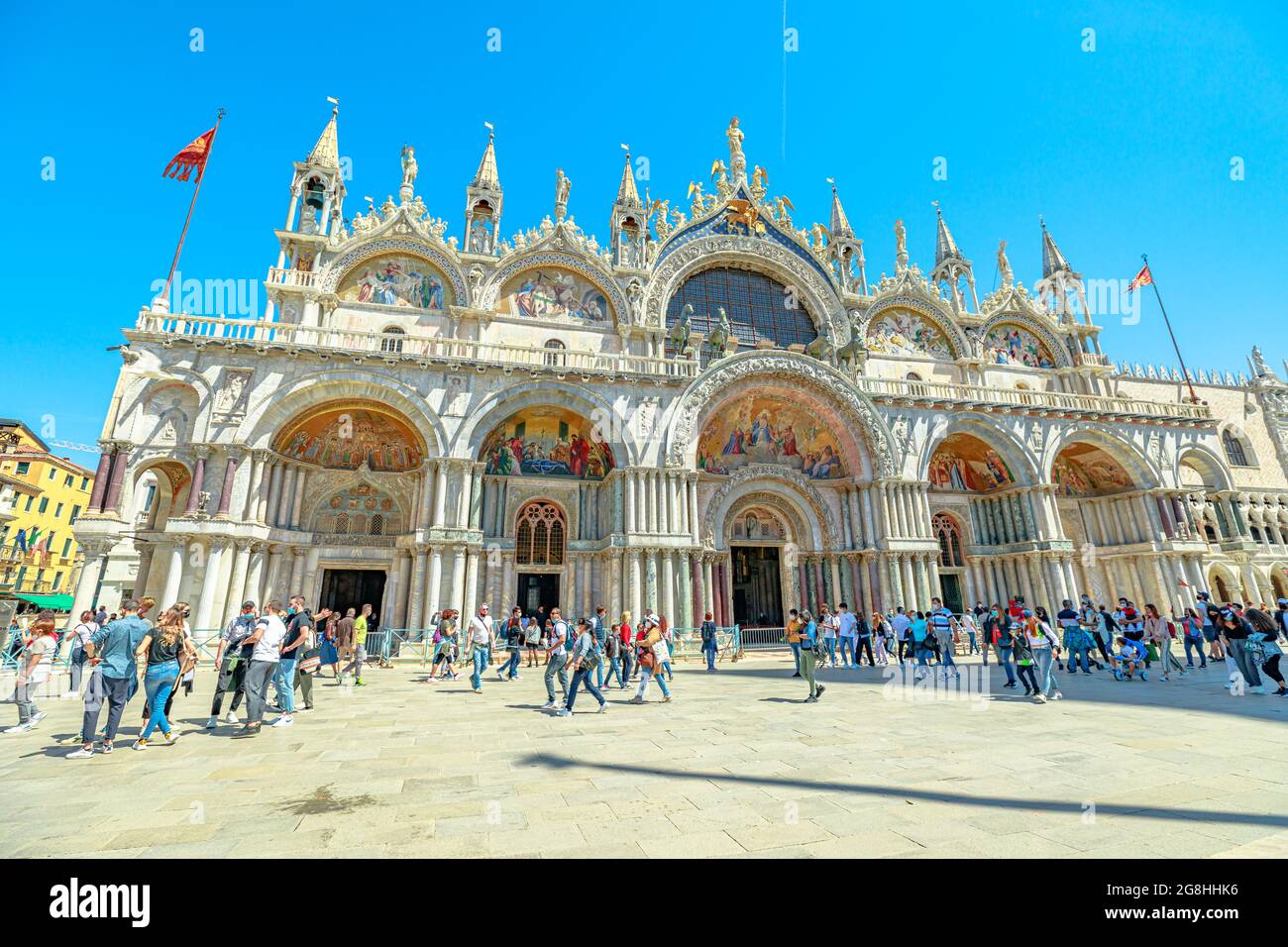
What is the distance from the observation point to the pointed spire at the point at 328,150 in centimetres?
2255

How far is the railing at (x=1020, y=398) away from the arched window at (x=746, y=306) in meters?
4.91

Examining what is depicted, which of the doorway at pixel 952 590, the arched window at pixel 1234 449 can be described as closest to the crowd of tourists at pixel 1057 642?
the doorway at pixel 952 590

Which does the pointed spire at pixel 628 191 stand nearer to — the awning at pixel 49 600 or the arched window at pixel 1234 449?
the arched window at pixel 1234 449

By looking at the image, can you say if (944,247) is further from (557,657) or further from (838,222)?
(557,657)

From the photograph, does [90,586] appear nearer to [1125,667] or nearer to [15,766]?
[15,766]

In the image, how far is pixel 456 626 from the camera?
658 inches

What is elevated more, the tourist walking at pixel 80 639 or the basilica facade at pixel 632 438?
the basilica facade at pixel 632 438

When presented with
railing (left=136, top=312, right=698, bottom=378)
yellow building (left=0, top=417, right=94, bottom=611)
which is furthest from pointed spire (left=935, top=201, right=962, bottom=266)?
yellow building (left=0, top=417, right=94, bottom=611)

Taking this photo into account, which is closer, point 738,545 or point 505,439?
point 505,439

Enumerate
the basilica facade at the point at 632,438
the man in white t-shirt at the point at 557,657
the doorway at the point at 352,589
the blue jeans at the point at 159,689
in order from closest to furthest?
the blue jeans at the point at 159,689, the man in white t-shirt at the point at 557,657, the basilica facade at the point at 632,438, the doorway at the point at 352,589

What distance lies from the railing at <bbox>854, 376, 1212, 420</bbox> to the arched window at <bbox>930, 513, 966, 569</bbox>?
5.33 m

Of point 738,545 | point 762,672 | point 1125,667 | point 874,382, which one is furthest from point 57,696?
point 874,382

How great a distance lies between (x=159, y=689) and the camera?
6793 millimetres
